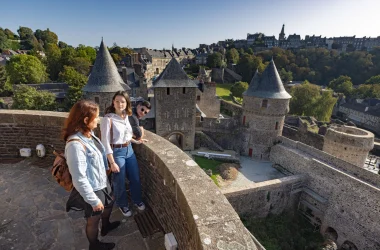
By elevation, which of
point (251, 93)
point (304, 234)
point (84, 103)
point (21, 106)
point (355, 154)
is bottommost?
point (304, 234)

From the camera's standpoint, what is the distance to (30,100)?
2102 cm

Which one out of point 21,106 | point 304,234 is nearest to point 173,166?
point 304,234

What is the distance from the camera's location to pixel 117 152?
3.09 metres

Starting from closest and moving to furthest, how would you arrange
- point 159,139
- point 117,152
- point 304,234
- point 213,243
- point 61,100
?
1. point 213,243
2. point 117,152
3. point 159,139
4. point 304,234
5. point 61,100

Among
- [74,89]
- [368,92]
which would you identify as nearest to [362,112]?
[368,92]

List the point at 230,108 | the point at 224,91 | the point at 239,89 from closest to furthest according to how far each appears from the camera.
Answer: the point at 230,108, the point at 239,89, the point at 224,91

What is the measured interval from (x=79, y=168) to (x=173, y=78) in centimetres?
1664

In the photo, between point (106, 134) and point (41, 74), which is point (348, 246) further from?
point (41, 74)

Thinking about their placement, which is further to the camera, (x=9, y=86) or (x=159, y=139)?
(x=9, y=86)

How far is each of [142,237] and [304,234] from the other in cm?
1444

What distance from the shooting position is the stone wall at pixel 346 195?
11.5 m

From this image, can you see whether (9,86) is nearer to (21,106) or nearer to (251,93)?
(21,106)

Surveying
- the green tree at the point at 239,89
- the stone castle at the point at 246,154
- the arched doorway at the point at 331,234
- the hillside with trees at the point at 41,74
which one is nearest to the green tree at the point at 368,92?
the green tree at the point at 239,89

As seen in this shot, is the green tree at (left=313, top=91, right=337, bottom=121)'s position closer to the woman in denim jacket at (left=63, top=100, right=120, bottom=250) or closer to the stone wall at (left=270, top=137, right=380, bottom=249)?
the stone wall at (left=270, top=137, right=380, bottom=249)
